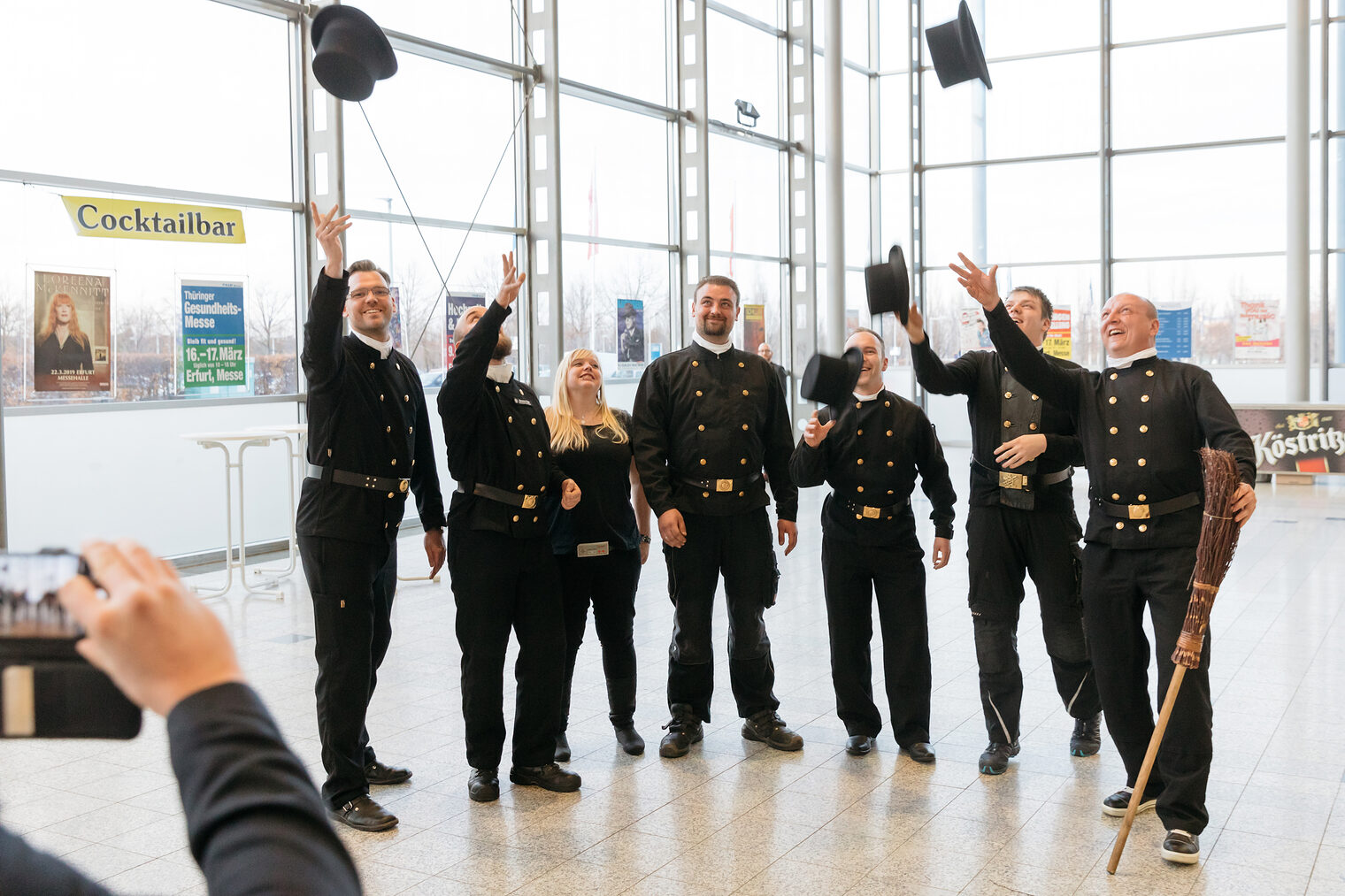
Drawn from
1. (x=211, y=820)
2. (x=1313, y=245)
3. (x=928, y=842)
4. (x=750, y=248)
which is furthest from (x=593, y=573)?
(x=1313, y=245)

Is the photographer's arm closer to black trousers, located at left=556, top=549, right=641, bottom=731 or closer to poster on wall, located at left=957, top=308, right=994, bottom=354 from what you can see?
black trousers, located at left=556, top=549, right=641, bottom=731

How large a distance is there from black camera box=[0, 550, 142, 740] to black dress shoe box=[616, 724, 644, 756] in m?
3.95

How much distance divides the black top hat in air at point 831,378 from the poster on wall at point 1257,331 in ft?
43.5

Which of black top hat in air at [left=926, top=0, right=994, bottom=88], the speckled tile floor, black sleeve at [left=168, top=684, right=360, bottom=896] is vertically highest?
black top hat in air at [left=926, top=0, right=994, bottom=88]

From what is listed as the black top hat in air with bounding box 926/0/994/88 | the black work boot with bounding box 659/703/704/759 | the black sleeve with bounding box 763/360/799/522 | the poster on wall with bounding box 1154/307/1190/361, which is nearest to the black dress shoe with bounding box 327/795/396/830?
the black work boot with bounding box 659/703/704/759

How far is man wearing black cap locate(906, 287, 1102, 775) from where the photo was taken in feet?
14.2

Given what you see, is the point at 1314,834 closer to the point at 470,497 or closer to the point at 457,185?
the point at 470,497

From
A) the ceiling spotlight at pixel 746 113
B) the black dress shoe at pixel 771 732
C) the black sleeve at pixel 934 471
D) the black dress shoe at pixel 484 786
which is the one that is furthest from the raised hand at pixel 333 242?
the ceiling spotlight at pixel 746 113

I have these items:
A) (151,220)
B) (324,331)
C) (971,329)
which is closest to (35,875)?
(324,331)

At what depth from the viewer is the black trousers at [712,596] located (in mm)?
4512

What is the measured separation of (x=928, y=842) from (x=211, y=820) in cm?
326

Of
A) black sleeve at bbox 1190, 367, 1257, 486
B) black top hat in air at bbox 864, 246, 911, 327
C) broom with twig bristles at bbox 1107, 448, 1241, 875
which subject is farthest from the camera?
black top hat in air at bbox 864, 246, 911, 327

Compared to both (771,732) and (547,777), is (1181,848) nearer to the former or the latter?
(771,732)

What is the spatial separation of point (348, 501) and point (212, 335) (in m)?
5.42
